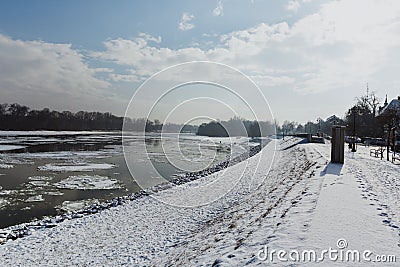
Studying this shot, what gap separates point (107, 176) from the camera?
A: 22625 millimetres

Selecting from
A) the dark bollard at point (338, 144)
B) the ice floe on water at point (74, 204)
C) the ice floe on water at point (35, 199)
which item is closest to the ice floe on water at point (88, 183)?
the ice floe on water at point (35, 199)

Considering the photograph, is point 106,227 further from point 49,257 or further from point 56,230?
point 49,257

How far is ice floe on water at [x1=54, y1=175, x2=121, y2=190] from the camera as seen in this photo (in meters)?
18.8

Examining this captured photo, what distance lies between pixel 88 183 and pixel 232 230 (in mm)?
14283

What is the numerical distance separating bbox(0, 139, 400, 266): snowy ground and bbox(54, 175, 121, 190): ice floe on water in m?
4.98

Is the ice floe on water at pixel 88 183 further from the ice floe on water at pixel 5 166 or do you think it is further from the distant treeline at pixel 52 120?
the distant treeline at pixel 52 120

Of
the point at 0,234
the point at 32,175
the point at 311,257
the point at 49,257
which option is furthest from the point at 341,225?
the point at 32,175

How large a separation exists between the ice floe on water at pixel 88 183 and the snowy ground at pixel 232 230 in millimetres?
4981

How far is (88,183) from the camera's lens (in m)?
19.9

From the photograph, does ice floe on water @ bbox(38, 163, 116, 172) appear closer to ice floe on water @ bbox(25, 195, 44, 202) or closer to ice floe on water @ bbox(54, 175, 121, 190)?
ice floe on water @ bbox(54, 175, 121, 190)

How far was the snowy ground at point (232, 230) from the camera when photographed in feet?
18.8

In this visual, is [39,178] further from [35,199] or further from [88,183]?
[35,199]

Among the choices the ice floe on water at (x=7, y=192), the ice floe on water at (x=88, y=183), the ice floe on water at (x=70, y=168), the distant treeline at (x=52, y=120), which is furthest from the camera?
the distant treeline at (x=52, y=120)

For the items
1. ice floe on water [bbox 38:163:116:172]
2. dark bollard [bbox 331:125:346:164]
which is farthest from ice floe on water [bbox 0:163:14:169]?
dark bollard [bbox 331:125:346:164]
